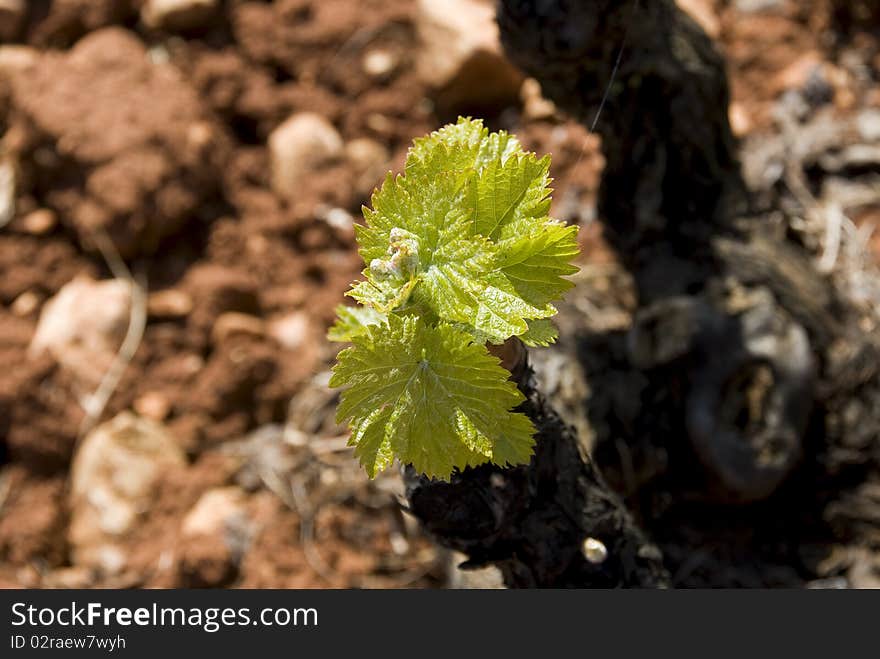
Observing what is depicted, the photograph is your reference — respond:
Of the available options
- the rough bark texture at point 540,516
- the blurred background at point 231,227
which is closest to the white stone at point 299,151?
the blurred background at point 231,227

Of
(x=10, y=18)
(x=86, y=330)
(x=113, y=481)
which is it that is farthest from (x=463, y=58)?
(x=113, y=481)

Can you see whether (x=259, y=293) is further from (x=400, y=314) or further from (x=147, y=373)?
(x=400, y=314)

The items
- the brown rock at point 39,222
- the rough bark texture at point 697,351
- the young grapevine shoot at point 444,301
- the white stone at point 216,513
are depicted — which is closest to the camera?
the young grapevine shoot at point 444,301

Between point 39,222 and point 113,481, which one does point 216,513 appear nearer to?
point 113,481

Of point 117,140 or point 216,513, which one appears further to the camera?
point 117,140

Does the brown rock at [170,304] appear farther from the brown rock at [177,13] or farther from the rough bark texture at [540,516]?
the rough bark texture at [540,516]

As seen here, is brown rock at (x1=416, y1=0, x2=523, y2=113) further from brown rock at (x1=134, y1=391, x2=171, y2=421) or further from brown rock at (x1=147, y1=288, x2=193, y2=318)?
brown rock at (x1=134, y1=391, x2=171, y2=421)

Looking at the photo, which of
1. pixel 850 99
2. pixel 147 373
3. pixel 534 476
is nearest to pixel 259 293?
pixel 147 373
